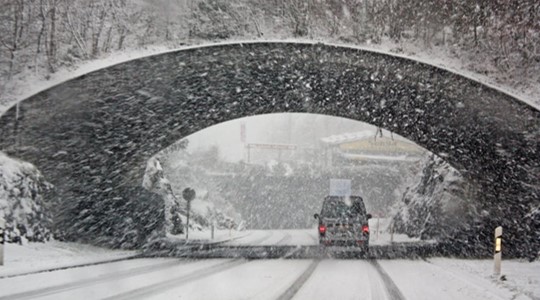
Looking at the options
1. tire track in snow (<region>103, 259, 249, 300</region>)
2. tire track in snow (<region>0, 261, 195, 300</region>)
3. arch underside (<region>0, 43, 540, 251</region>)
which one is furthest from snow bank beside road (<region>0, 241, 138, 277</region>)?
tire track in snow (<region>103, 259, 249, 300</region>)

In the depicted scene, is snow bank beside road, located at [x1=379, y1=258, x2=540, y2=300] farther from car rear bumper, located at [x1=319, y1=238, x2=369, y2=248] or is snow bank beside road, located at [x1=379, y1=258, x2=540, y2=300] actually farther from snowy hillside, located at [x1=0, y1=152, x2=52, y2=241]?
snowy hillside, located at [x1=0, y1=152, x2=52, y2=241]

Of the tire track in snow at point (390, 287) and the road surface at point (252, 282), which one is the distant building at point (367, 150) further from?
the tire track in snow at point (390, 287)

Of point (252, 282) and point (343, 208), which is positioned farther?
point (343, 208)

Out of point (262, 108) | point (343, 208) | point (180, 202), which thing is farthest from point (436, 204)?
point (180, 202)

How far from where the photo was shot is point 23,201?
60.8ft

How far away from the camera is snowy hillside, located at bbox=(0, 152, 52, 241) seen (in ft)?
57.8

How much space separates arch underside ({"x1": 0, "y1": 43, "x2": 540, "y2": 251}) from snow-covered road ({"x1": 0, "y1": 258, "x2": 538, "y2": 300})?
187 inches

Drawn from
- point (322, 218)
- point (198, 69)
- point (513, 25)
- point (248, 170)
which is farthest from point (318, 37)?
point (248, 170)

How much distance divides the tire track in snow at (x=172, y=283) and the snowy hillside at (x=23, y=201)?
593cm

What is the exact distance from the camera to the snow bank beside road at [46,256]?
47.1 ft

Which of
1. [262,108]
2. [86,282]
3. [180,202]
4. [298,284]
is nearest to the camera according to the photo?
[298,284]

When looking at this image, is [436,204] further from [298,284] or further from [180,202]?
[180,202]

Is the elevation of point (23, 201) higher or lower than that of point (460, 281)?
higher

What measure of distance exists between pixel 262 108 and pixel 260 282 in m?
13.8
